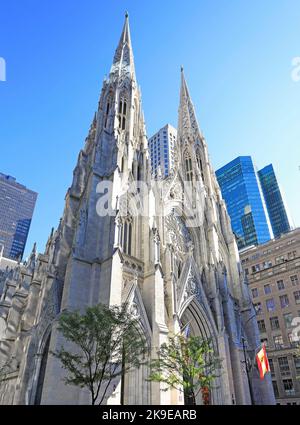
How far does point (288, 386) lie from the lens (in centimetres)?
3956

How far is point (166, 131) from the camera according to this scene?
107562mm

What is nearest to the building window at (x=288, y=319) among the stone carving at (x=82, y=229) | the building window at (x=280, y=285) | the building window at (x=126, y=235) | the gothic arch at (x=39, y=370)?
the building window at (x=280, y=285)

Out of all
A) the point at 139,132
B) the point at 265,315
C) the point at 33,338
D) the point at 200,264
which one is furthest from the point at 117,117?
the point at 265,315

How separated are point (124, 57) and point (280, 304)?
4273 centimetres

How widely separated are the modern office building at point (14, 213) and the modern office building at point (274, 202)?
354 feet

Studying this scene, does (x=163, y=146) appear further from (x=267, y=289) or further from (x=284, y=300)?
(x=284, y=300)

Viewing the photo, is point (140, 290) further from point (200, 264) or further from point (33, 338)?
point (200, 264)

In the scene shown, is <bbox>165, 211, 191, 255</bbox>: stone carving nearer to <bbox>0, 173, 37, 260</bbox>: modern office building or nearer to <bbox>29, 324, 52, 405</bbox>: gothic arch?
<bbox>29, 324, 52, 405</bbox>: gothic arch

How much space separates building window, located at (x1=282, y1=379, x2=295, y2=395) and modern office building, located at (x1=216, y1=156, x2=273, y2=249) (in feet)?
185

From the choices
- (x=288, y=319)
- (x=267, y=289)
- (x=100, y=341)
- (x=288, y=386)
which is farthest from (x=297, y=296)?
(x=100, y=341)

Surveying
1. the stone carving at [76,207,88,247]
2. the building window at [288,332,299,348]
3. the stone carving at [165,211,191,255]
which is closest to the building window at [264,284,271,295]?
the building window at [288,332,299,348]

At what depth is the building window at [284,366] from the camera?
40.3m

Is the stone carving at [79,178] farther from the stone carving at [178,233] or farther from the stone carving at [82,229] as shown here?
the stone carving at [178,233]
